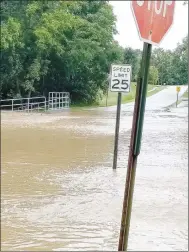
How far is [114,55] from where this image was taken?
89.4ft

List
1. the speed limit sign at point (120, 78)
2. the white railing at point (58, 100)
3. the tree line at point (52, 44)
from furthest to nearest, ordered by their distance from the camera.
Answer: the white railing at point (58, 100) → the tree line at point (52, 44) → the speed limit sign at point (120, 78)

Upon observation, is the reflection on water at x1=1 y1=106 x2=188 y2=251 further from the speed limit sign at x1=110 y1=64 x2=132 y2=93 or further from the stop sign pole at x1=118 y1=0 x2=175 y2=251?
the stop sign pole at x1=118 y1=0 x2=175 y2=251

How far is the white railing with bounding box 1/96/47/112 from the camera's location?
24.5 meters

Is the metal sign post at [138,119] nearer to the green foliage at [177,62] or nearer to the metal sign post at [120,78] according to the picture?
the green foliage at [177,62]

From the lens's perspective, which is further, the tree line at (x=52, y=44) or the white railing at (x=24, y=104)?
the white railing at (x=24, y=104)

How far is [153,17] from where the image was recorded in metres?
1.25

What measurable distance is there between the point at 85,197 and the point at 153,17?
14.8 feet

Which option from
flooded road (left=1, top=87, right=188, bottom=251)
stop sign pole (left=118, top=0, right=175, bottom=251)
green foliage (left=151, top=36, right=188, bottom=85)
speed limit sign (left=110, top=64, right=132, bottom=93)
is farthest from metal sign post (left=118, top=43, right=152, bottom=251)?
speed limit sign (left=110, top=64, right=132, bottom=93)

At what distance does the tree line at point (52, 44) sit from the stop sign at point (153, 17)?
21538mm

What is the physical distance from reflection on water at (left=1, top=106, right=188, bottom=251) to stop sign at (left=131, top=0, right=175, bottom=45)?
9.64 feet

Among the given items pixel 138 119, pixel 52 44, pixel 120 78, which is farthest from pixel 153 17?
pixel 52 44

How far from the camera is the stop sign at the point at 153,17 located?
1.24m

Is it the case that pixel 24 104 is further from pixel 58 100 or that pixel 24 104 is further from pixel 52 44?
pixel 52 44

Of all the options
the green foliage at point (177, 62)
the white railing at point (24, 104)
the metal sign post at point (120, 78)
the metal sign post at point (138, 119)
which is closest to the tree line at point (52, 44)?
the white railing at point (24, 104)
